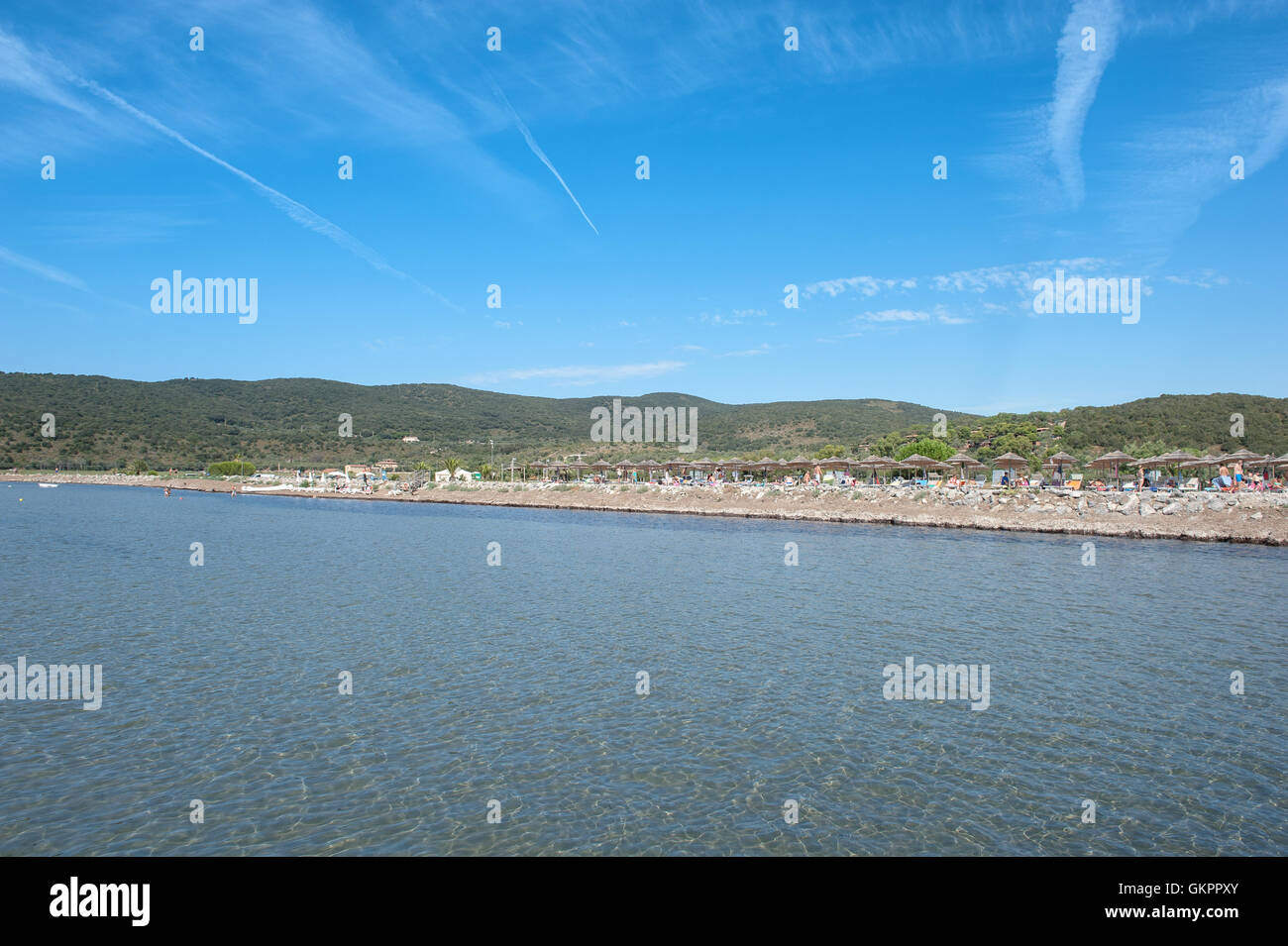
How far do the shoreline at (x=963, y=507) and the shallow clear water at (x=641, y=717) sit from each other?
1341 centimetres

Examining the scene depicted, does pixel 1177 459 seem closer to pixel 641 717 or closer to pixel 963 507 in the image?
pixel 963 507

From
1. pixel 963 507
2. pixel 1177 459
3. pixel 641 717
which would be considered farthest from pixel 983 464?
pixel 641 717

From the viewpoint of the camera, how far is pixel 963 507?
40.1 m

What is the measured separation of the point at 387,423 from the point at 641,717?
127 meters

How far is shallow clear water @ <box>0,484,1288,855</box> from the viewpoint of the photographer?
6.52m

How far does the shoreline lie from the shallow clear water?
44.0ft

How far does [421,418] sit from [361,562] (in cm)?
11322

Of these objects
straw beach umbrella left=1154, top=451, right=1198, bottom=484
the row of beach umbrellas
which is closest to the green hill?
the row of beach umbrellas

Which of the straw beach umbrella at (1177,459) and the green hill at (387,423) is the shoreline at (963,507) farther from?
the green hill at (387,423)

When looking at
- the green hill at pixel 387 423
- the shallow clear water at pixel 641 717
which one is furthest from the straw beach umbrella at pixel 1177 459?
the shallow clear water at pixel 641 717

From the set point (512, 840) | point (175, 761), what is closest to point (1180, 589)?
point (512, 840)

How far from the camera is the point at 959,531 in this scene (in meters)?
35.5
